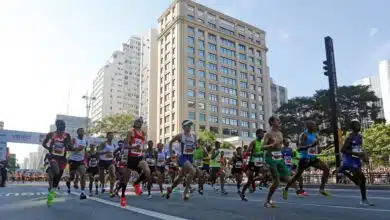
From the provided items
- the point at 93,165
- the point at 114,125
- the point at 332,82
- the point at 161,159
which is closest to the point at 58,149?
the point at 93,165

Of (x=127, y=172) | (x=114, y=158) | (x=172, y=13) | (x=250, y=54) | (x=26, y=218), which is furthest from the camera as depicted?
(x=250, y=54)

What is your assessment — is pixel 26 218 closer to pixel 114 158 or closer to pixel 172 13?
pixel 114 158

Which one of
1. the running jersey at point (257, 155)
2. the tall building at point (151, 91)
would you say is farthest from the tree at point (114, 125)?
the running jersey at point (257, 155)

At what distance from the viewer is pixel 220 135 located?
88.2 m

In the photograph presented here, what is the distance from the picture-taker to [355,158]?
298 inches

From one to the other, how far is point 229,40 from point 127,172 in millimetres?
92736

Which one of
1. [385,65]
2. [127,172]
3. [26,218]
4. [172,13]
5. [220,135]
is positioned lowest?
[26,218]

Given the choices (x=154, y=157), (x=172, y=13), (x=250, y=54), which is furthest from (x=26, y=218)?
(x=250, y=54)

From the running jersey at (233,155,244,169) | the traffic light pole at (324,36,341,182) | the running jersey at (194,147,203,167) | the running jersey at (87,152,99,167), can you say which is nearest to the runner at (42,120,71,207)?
the running jersey at (87,152,99,167)

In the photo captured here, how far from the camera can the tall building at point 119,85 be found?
150m

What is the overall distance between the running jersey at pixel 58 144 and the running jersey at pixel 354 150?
242 inches

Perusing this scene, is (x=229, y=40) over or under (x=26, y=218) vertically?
over

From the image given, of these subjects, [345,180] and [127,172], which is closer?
[127,172]

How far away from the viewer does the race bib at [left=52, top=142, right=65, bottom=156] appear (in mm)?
8172
